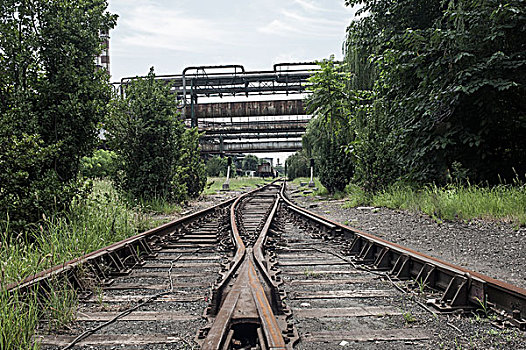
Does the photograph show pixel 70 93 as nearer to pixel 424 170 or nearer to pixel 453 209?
pixel 453 209

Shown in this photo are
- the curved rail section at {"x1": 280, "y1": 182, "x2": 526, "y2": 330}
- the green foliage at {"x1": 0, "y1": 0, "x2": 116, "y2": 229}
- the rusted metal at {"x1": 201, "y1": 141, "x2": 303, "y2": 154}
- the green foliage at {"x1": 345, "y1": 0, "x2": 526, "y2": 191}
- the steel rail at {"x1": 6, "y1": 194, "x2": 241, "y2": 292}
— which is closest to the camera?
the curved rail section at {"x1": 280, "y1": 182, "x2": 526, "y2": 330}

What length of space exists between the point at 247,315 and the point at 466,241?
3960mm

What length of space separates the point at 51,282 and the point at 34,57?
3.51 metres

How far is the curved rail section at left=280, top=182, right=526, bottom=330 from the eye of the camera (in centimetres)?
272

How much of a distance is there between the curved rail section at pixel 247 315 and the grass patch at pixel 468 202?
4311 mm

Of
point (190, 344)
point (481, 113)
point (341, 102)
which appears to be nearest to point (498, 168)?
point (481, 113)

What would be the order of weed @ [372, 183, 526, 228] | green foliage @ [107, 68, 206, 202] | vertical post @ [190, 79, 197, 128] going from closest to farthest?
weed @ [372, 183, 526, 228] → green foliage @ [107, 68, 206, 202] → vertical post @ [190, 79, 197, 128]

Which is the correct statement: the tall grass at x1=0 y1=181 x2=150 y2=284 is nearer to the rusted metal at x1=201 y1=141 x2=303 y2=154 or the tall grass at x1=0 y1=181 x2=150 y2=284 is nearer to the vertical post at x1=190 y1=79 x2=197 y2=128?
the vertical post at x1=190 y1=79 x2=197 y2=128

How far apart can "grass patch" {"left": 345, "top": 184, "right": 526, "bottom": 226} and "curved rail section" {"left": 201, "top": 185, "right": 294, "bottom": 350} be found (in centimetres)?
431

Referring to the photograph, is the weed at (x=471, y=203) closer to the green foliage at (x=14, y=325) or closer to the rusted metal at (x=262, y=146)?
the green foliage at (x=14, y=325)

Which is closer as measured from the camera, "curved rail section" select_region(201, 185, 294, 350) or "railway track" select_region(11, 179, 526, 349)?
"curved rail section" select_region(201, 185, 294, 350)

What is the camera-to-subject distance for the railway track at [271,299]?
8.02 ft

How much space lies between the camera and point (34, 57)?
529 centimetres

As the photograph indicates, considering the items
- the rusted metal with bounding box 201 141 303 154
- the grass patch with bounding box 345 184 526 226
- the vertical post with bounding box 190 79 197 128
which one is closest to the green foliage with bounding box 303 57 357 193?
the grass patch with bounding box 345 184 526 226
